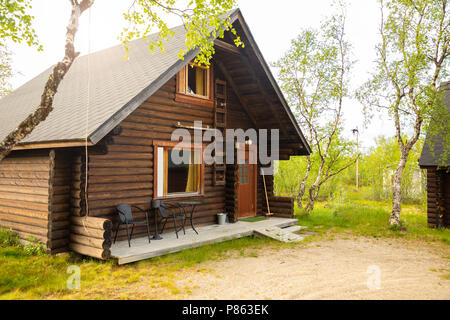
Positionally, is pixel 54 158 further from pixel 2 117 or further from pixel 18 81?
pixel 18 81

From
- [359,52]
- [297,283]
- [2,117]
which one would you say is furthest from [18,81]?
[297,283]

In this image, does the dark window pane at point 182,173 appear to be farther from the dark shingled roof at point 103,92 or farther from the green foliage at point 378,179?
the green foliage at point 378,179

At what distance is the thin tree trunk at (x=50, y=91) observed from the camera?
5.24m

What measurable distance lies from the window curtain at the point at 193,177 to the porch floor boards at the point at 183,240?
1.00 meters

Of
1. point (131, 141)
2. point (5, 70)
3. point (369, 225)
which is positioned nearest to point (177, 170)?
point (131, 141)

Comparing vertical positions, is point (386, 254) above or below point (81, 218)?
below

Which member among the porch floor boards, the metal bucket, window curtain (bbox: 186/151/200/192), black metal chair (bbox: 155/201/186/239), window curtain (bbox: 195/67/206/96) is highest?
window curtain (bbox: 195/67/206/96)

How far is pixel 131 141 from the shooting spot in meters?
7.27

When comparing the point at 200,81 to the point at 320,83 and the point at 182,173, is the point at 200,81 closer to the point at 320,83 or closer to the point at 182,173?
the point at 182,173

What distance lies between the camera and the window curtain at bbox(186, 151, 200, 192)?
8880 millimetres

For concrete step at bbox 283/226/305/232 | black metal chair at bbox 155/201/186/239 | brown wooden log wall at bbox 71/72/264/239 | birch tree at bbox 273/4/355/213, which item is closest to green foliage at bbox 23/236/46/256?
brown wooden log wall at bbox 71/72/264/239

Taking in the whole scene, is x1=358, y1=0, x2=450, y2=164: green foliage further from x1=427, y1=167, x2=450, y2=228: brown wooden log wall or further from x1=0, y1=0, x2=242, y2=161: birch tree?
x1=0, y1=0, x2=242, y2=161: birch tree

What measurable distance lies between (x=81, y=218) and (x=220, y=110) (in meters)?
4.80

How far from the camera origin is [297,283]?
518 centimetres
